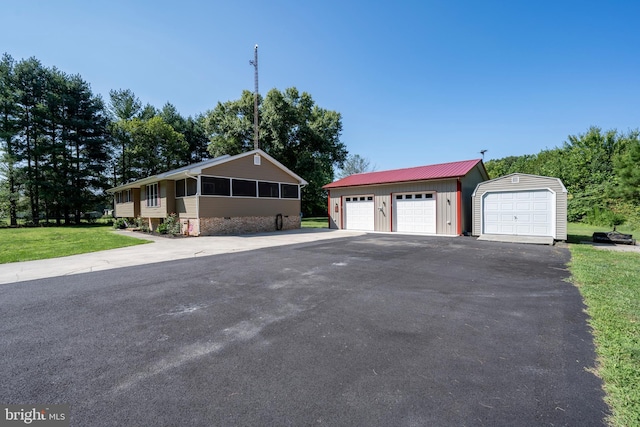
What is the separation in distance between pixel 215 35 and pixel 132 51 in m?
3.61

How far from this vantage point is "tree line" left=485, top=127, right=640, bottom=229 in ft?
54.2

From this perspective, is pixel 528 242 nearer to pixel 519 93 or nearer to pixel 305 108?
pixel 519 93

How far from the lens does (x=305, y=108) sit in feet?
101

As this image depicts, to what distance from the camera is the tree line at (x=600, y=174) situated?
54.2 feet

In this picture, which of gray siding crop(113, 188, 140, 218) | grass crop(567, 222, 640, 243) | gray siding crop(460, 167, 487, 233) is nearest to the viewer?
grass crop(567, 222, 640, 243)

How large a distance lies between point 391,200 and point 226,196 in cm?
957

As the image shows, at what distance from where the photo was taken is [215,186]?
14398 millimetres

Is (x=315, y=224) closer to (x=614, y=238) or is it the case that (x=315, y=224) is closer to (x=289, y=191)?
(x=289, y=191)

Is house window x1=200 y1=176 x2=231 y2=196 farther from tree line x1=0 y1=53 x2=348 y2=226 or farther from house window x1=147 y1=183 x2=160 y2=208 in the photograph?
tree line x1=0 y1=53 x2=348 y2=226

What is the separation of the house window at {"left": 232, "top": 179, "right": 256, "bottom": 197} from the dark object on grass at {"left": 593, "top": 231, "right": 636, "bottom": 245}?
16459mm

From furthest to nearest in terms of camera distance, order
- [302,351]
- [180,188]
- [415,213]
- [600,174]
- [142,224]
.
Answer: [600,174] < [142,224] < [180,188] < [415,213] < [302,351]

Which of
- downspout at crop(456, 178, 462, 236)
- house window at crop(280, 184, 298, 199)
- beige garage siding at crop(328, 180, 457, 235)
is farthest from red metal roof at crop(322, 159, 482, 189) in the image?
house window at crop(280, 184, 298, 199)

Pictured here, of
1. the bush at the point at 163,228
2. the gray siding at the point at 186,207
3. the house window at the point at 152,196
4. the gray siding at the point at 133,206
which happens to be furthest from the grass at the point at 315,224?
the gray siding at the point at 133,206

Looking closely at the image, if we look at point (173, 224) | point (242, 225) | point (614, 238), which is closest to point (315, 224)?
point (242, 225)
